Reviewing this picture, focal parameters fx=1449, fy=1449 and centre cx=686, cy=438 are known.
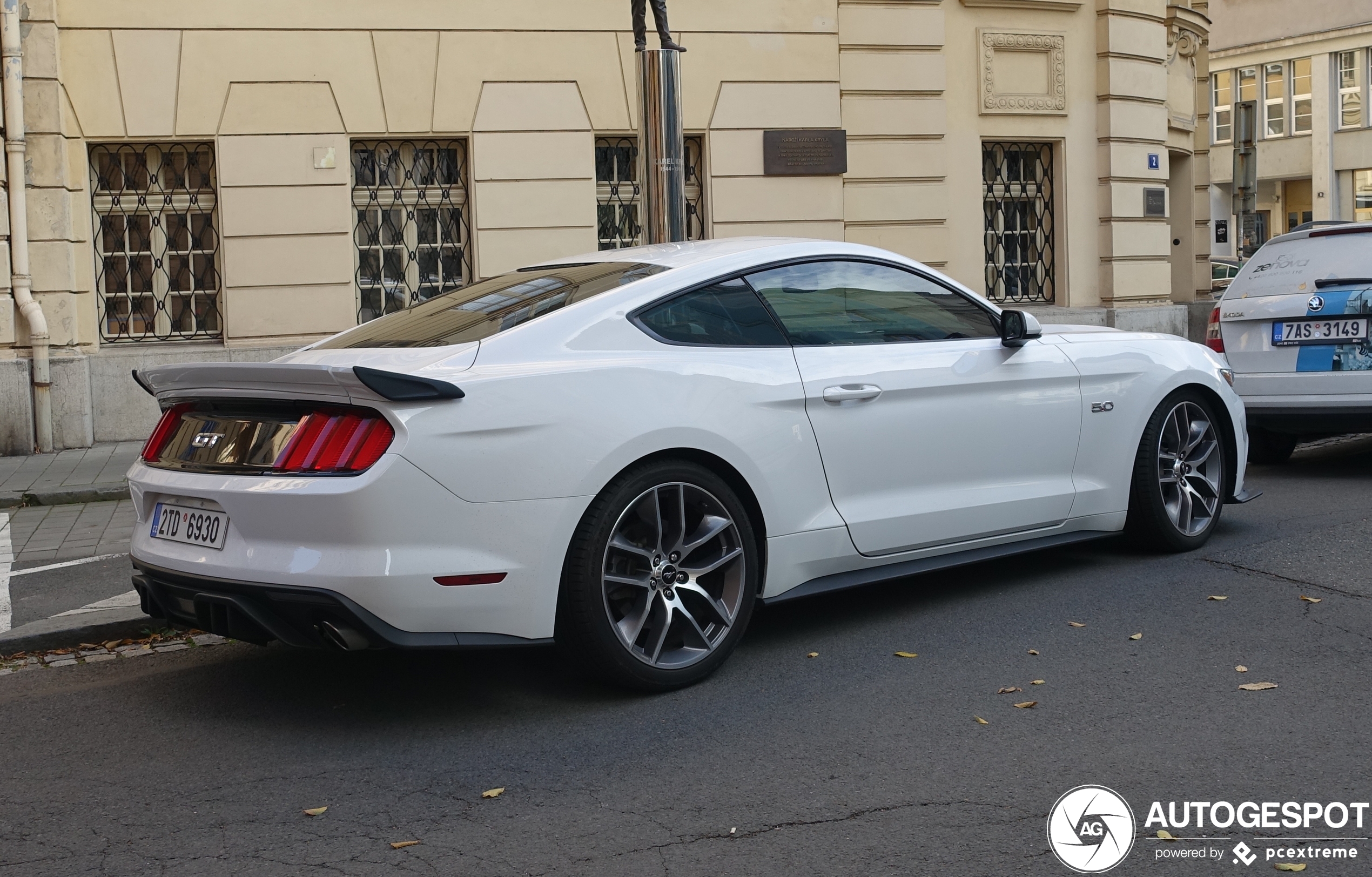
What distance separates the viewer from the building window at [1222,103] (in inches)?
1837

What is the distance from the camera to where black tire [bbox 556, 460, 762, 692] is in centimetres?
438

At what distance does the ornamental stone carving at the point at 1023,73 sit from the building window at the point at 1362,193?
105 ft

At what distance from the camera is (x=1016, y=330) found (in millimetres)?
5691

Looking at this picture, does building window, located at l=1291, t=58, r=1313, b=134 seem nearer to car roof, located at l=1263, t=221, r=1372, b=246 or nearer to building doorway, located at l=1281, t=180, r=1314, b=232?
building doorway, located at l=1281, t=180, r=1314, b=232

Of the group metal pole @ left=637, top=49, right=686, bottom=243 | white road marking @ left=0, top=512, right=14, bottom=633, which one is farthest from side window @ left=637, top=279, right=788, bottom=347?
metal pole @ left=637, top=49, right=686, bottom=243

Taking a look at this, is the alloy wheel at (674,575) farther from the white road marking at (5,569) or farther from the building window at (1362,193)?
the building window at (1362,193)

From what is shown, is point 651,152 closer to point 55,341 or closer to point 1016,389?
point 1016,389

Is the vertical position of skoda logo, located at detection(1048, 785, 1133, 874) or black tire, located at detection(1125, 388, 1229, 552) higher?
black tire, located at detection(1125, 388, 1229, 552)

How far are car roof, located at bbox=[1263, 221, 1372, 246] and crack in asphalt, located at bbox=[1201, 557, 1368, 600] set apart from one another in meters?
3.29

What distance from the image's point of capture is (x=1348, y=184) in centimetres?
4403

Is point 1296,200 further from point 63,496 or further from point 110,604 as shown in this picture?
point 110,604

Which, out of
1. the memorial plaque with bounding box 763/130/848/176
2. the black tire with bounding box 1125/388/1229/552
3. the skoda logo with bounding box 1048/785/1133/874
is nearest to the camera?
the skoda logo with bounding box 1048/785/1133/874

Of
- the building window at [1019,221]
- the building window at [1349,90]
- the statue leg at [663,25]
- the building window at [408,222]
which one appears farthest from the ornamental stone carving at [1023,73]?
the building window at [1349,90]

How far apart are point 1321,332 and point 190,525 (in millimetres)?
6930
